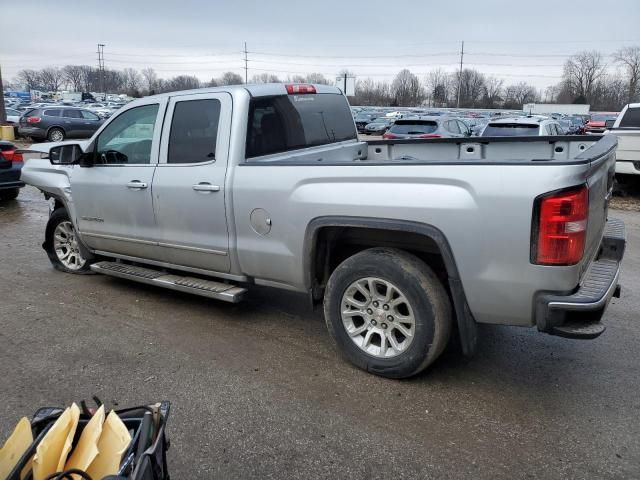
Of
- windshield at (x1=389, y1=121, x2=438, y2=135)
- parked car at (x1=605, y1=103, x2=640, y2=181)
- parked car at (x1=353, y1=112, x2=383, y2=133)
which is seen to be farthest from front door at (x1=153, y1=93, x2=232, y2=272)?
parked car at (x1=353, y1=112, x2=383, y2=133)

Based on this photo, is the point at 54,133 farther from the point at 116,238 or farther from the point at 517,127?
the point at 116,238

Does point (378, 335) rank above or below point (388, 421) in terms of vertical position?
above

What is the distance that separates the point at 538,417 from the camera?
10.8 ft

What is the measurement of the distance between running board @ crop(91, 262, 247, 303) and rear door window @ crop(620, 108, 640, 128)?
1073 centimetres

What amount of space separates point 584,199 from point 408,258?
111 cm

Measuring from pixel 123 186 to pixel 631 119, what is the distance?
11.2 metres

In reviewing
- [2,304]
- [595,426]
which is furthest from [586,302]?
[2,304]

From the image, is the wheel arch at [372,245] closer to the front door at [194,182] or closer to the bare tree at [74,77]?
the front door at [194,182]

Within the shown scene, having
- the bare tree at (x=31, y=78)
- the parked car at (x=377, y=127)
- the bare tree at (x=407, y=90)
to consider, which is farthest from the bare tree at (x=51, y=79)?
the parked car at (x=377, y=127)

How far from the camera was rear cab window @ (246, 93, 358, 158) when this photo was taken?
446 cm

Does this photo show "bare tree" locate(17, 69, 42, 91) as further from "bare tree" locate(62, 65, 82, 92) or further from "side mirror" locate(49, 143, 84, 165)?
"side mirror" locate(49, 143, 84, 165)

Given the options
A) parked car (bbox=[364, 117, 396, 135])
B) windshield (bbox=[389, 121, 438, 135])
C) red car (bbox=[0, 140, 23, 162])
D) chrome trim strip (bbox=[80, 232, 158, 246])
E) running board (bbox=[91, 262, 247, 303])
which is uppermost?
parked car (bbox=[364, 117, 396, 135])

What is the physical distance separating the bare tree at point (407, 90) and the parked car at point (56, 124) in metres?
73.9

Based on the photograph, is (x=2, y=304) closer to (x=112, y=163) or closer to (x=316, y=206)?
(x=112, y=163)
